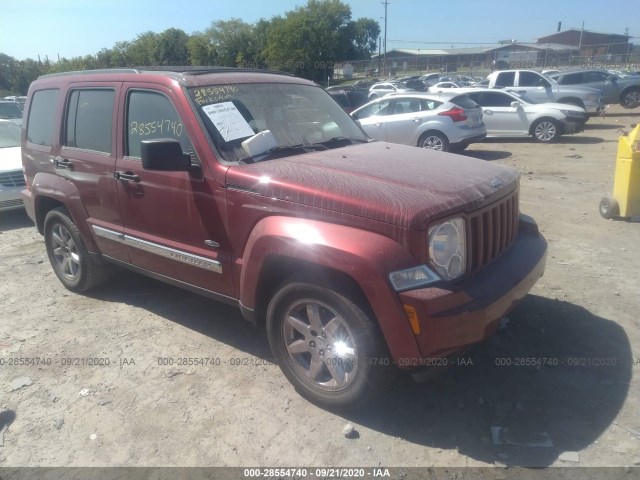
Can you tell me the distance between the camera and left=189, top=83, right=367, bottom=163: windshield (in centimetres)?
351

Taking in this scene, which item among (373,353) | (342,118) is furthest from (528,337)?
(342,118)

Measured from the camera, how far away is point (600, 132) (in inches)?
661

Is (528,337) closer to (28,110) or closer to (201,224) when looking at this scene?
(201,224)

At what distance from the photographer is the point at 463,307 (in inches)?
106

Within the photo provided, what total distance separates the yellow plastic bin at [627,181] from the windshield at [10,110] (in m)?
16.2

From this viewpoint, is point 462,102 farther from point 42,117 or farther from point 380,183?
point 380,183

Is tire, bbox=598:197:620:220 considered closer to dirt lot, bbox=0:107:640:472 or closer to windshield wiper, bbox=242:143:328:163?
dirt lot, bbox=0:107:640:472

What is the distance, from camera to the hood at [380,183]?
2.76 metres

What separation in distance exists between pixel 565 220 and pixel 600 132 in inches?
474

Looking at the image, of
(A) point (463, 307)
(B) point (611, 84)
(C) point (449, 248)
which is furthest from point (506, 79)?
(A) point (463, 307)

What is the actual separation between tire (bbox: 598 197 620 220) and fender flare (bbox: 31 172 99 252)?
625cm

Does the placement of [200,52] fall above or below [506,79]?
above

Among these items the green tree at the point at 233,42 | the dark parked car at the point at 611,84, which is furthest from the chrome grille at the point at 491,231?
the green tree at the point at 233,42

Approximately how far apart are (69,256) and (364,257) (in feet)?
12.0
